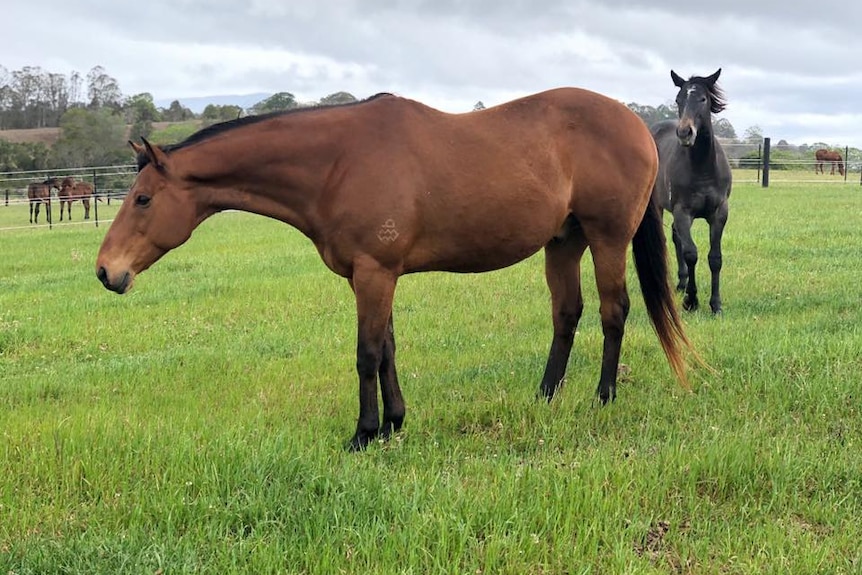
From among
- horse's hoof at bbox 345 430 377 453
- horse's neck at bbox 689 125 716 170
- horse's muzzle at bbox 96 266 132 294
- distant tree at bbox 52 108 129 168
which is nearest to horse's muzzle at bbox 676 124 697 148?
horse's neck at bbox 689 125 716 170

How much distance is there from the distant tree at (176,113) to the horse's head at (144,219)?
8628 centimetres

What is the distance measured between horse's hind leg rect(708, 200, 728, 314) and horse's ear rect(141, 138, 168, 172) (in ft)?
18.8

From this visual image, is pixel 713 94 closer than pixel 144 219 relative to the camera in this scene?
No

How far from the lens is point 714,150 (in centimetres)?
787

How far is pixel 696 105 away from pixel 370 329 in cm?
537

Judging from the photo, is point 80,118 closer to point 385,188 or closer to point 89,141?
point 89,141

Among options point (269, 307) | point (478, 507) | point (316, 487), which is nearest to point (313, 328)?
point (269, 307)

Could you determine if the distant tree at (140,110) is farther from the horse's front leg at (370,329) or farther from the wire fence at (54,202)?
the horse's front leg at (370,329)

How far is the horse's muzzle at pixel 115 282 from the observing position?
3.84m

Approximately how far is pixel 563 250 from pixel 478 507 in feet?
8.47

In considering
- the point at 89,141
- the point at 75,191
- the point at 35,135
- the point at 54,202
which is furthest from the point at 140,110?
the point at 75,191

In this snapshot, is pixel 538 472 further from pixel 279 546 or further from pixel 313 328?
pixel 313 328

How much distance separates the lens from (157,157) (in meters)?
3.82

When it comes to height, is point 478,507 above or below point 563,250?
below
